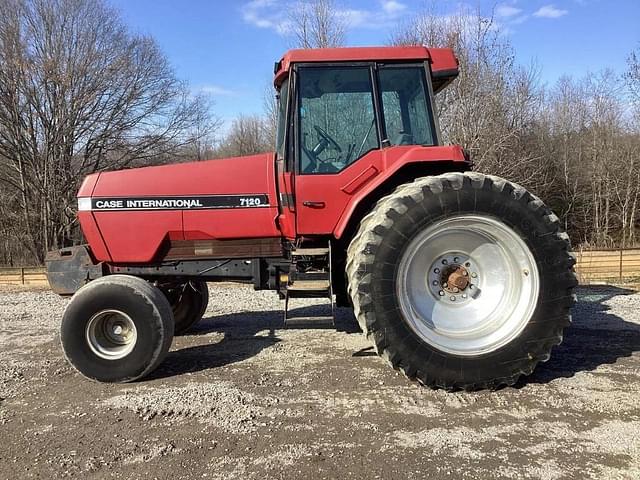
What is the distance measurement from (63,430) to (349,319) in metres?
3.62

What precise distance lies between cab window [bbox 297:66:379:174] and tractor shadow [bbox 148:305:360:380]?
5.76 ft

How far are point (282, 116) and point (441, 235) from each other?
1.82m

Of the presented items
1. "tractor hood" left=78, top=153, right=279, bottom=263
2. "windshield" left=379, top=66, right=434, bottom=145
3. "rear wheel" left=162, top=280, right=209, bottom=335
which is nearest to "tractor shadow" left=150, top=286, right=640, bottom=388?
"rear wheel" left=162, top=280, right=209, bottom=335

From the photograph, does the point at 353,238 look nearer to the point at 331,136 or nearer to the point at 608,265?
the point at 331,136

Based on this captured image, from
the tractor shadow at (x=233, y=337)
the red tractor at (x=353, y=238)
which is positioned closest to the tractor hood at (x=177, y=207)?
the red tractor at (x=353, y=238)

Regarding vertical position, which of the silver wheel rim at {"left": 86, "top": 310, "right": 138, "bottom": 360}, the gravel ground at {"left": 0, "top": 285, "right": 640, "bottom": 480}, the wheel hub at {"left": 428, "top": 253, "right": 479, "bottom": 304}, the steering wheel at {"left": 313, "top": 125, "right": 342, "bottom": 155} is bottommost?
the gravel ground at {"left": 0, "top": 285, "right": 640, "bottom": 480}

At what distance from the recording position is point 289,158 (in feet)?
14.3

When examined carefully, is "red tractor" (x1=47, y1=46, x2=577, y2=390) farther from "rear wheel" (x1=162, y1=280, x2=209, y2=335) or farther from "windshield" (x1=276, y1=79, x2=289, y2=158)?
"rear wheel" (x1=162, y1=280, x2=209, y2=335)

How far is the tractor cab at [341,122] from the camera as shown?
430 centimetres

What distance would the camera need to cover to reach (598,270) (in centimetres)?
1209

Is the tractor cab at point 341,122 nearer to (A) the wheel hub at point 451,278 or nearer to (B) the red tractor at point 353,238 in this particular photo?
(B) the red tractor at point 353,238

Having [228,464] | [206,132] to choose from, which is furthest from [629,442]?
[206,132]

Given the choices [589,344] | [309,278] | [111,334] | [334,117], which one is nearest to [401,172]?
[334,117]

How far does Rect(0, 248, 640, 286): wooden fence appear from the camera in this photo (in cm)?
1131
